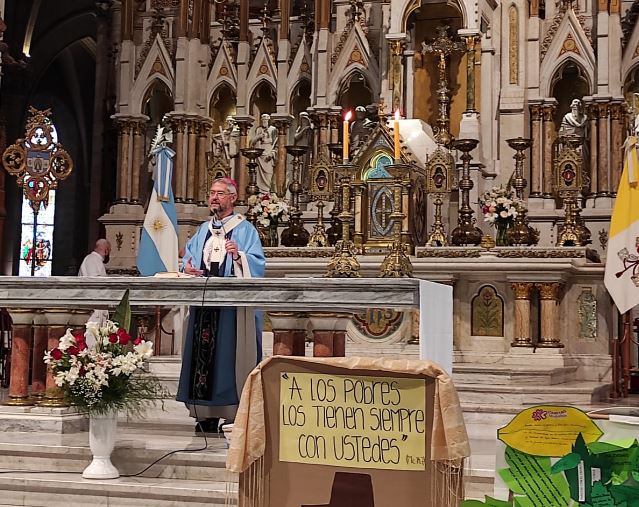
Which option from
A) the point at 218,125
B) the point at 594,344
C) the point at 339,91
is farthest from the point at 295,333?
the point at 218,125

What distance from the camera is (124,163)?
552 inches

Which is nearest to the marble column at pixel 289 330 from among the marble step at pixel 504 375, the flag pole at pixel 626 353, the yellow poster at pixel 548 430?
the marble step at pixel 504 375

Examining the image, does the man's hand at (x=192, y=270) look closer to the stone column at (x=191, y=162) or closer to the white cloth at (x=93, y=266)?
the white cloth at (x=93, y=266)

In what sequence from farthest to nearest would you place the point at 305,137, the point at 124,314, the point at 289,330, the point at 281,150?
the point at 305,137, the point at 281,150, the point at 289,330, the point at 124,314

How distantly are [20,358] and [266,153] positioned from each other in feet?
22.6

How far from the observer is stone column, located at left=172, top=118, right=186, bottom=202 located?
1365 cm

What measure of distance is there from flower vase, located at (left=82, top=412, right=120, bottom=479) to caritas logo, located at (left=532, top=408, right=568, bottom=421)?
3969mm

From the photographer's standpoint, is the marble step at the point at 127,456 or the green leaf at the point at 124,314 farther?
the green leaf at the point at 124,314

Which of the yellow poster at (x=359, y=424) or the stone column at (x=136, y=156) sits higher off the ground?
the stone column at (x=136, y=156)

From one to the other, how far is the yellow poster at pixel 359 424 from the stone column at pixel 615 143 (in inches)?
345

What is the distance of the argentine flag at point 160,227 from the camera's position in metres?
8.23

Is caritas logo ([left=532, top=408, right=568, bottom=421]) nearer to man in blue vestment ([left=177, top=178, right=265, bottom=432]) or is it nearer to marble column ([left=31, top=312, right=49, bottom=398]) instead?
man in blue vestment ([left=177, top=178, right=265, bottom=432])

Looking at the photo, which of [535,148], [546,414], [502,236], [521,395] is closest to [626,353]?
[502,236]

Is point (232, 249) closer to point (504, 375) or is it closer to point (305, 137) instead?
point (504, 375)
